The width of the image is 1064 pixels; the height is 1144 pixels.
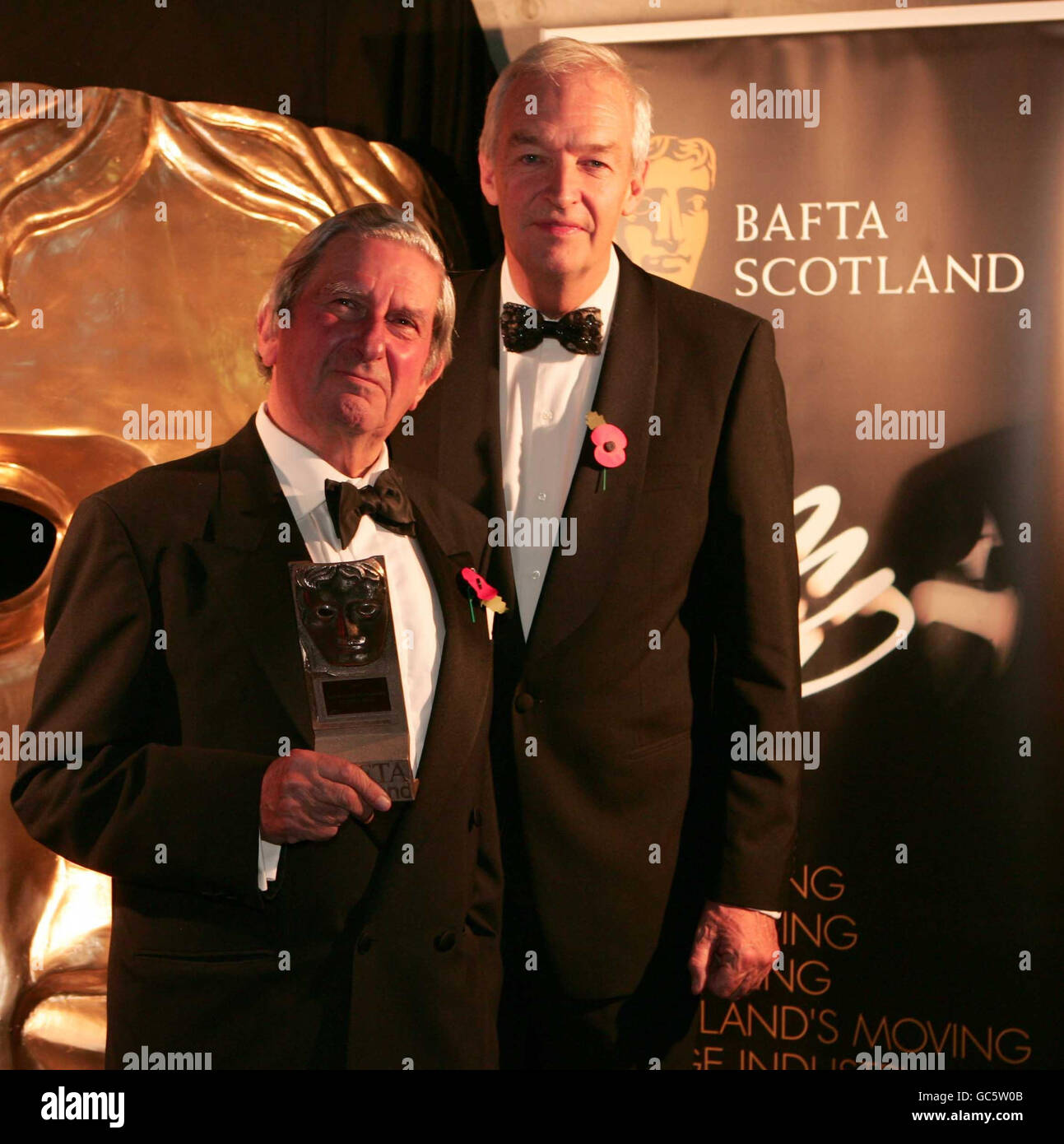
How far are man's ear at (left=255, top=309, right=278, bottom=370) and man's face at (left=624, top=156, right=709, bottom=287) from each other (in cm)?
92

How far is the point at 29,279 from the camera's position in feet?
8.06

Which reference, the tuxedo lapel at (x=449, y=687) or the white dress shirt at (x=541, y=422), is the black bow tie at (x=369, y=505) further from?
the white dress shirt at (x=541, y=422)

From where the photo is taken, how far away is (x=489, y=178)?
7.07ft

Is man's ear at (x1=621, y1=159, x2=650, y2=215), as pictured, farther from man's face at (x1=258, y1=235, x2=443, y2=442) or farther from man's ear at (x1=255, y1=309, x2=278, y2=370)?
man's ear at (x1=255, y1=309, x2=278, y2=370)

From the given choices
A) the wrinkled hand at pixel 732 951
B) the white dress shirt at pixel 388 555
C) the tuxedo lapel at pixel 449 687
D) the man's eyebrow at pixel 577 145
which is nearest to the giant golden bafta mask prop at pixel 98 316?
the man's eyebrow at pixel 577 145

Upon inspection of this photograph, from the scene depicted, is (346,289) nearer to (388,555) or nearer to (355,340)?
(355,340)

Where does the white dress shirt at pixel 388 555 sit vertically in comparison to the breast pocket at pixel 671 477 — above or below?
below

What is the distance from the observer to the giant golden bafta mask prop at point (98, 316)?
8.00ft

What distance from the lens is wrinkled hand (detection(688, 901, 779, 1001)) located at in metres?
1.98

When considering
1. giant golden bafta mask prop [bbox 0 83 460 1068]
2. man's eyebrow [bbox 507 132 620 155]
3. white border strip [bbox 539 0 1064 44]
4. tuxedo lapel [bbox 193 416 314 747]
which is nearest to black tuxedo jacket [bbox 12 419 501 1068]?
tuxedo lapel [bbox 193 416 314 747]

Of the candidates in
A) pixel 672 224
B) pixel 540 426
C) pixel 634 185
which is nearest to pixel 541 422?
pixel 540 426

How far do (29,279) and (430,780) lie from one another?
146cm
